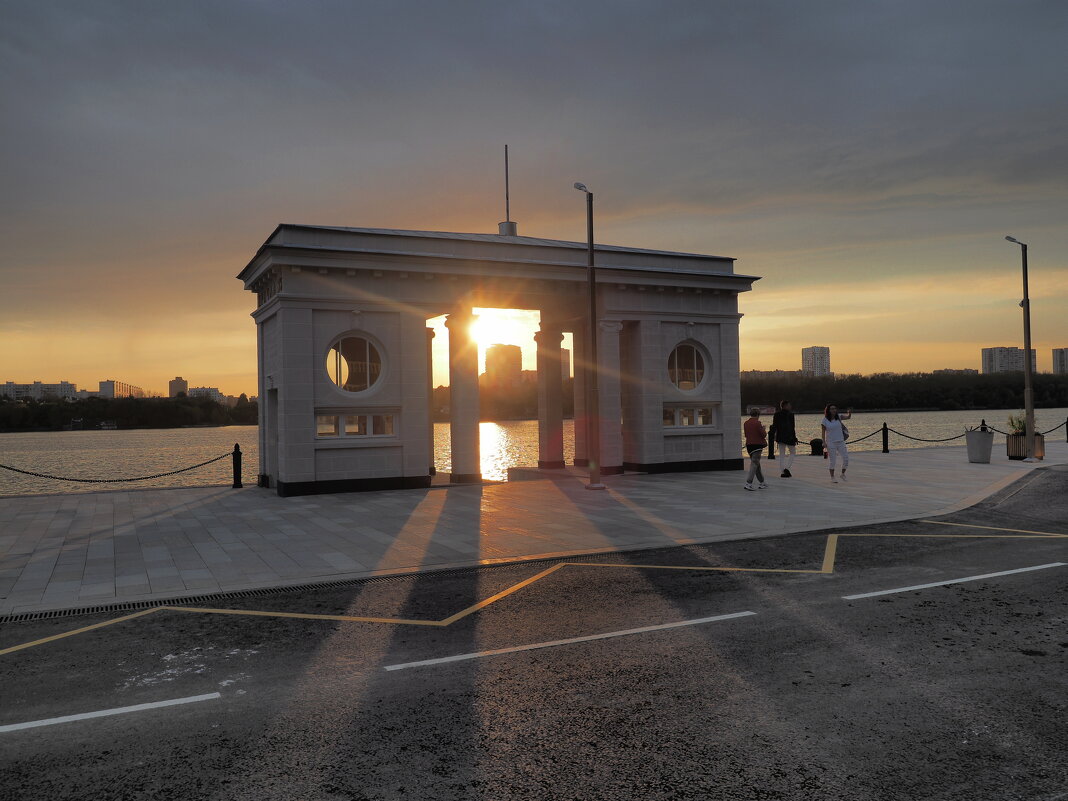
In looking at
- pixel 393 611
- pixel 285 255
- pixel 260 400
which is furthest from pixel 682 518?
pixel 260 400

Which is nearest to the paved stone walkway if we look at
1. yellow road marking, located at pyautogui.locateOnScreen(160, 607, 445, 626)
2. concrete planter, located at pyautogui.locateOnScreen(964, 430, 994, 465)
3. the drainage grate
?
the drainage grate

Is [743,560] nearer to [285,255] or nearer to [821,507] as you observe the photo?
[821,507]

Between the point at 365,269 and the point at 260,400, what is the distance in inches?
219

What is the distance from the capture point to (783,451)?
21.2 m

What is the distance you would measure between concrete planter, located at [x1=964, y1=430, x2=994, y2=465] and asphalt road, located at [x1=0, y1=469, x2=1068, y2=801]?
678 inches

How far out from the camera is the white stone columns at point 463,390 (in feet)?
66.5

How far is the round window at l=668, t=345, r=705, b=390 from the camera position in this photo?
23.1 metres

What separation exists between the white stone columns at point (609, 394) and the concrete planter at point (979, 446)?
11.6 m

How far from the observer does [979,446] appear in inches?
944

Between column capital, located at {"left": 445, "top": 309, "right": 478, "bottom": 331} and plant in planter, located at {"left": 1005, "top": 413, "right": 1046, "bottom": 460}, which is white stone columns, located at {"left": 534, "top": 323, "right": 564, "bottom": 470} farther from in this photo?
plant in planter, located at {"left": 1005, "top": 413, "right": 1046, "bottom": 460}

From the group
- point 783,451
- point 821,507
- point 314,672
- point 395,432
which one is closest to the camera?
point 314,672

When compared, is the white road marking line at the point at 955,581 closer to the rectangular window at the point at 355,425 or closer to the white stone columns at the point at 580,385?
the rectangular window at the point at 355,425

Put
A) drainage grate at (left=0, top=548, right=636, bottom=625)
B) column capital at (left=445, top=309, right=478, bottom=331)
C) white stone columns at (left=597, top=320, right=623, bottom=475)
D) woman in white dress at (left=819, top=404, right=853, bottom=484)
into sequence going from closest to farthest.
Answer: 1. drainage grate at (left=0, top=548, right=636, bottom=625)
2. woman in white dress at (left=819, top=404, right=853, bottom=484)
3. column capital at (left=445, top=309, right=478, bottom=331)
4. white stone columns at (left=597, top=320, right=623, bottom=475)

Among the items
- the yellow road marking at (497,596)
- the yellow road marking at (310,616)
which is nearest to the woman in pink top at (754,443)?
the yellow road marking at (497,596)
